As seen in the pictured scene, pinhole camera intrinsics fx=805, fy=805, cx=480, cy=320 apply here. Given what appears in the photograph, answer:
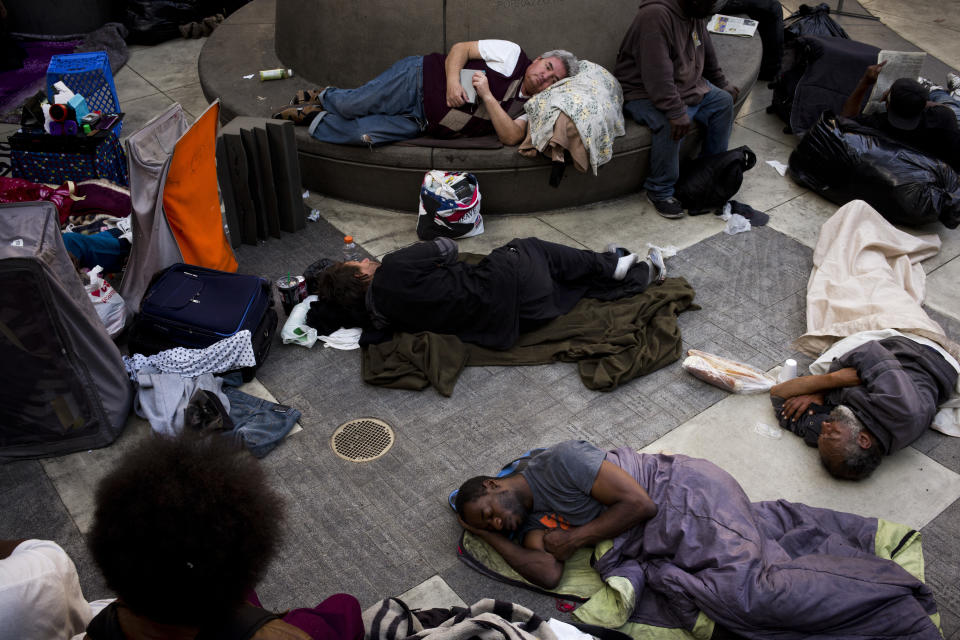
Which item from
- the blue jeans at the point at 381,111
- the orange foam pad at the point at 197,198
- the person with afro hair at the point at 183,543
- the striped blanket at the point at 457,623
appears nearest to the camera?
the person with afro hair at the point at 183,543

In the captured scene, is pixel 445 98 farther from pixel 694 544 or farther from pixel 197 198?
pixel 694 544

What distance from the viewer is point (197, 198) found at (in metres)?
4.88

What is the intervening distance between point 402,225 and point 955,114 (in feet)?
14.1

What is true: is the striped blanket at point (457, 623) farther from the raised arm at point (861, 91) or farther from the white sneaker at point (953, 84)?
the white sneaker at point (953, 84)

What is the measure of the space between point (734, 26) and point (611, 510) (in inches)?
216

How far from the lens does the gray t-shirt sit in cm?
336

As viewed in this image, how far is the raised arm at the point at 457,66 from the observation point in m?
5.69

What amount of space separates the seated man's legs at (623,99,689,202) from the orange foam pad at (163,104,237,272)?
2977 mm

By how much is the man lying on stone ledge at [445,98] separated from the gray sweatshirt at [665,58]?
44cm

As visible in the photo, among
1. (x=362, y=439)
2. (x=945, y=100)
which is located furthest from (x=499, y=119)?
(x=945, y=100)

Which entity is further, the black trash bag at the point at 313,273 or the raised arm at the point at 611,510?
the black trash bag at the point at 313,273

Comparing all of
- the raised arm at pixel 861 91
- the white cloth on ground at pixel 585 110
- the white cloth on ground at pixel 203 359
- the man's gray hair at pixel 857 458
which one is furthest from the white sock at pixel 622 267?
the raised arm at pixel 861 91

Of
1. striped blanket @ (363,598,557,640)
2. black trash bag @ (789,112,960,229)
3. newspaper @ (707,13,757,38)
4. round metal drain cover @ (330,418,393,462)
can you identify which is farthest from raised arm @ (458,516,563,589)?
newspaper @ (707,13,757,38)

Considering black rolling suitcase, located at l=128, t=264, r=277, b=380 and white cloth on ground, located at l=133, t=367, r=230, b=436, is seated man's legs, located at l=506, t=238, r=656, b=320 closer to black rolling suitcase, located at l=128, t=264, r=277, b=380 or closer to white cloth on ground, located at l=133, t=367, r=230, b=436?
black rolling suitcase, located at l=128, t=264, r=277, b=380
